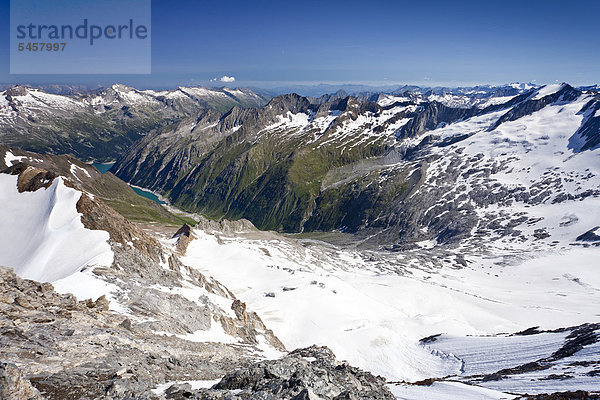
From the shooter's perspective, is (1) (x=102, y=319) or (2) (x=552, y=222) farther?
(2) (x=552, y=222)

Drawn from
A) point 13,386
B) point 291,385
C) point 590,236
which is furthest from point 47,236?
point 590,236

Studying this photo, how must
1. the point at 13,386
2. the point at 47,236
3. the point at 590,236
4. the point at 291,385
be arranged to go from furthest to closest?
1. the point at 590,236
2. the point at 47,236
3. the point at 291,385
4. the point at 13,386

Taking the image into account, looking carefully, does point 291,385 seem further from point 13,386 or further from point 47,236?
point 47,236

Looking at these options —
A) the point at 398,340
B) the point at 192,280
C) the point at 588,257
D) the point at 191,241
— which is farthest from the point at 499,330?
the point at 588,257

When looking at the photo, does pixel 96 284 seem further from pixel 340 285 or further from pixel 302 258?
pixel 302 258

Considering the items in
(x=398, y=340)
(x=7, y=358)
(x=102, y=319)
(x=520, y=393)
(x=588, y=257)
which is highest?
(x=7, y=358)

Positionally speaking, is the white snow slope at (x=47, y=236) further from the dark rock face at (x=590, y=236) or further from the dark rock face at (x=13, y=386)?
the dark rock face at (x=590, y=236)

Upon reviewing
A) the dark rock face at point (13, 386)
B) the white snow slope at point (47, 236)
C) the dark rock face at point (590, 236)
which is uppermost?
the dark rock face at point (13, 386)

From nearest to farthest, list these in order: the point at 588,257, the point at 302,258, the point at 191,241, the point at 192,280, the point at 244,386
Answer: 1. the point at 244,386
2. the point at 192,280
3. the point at 191,241
4. the point at 302,258
5. the point at 588,257

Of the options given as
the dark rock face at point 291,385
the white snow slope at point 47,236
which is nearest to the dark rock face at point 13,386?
the dark rock face at point 291,385
